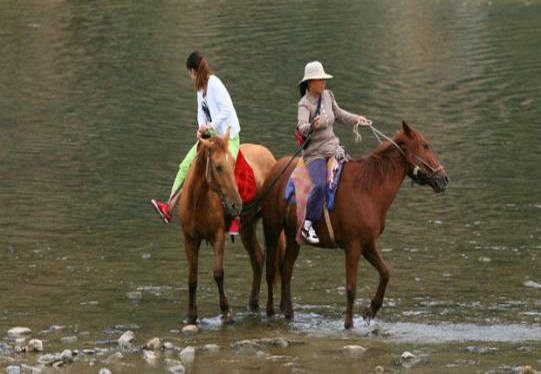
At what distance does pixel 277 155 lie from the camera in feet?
82.1

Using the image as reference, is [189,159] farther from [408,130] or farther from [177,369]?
[177,369]

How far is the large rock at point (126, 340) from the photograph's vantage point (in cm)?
1329

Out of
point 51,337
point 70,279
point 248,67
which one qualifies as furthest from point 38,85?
point 51,337

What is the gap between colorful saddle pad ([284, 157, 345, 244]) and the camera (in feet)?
46.8

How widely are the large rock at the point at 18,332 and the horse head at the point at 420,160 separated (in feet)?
14.5

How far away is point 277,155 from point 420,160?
10.8 meters

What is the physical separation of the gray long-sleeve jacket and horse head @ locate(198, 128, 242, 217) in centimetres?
85

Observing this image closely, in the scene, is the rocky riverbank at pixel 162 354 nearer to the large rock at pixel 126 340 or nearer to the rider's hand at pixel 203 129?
the large rock at pixel 126 340

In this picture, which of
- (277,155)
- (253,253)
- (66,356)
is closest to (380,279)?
(253,253)

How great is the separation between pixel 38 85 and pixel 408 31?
1778 centimetres

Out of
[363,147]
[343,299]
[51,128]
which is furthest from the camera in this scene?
[51,128]

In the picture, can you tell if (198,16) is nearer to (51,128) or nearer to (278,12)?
(278,12)

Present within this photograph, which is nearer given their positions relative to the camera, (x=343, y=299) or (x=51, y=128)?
(x=343, y=299)

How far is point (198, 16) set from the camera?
52.6m
